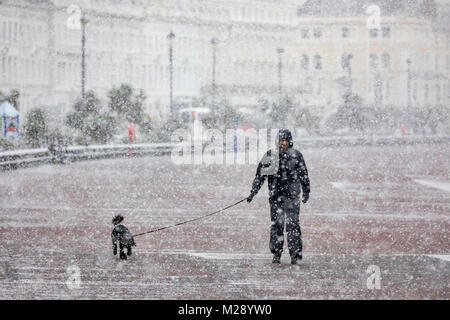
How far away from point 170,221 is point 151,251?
4510mm

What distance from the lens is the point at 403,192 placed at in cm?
2767

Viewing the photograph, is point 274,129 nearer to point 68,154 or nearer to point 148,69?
point 148,69

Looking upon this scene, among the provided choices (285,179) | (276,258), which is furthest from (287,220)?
(276,258)

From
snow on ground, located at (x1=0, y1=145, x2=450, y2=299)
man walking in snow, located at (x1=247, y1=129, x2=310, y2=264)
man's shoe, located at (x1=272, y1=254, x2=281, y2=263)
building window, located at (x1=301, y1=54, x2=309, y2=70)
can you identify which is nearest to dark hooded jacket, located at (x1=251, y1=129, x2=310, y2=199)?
man walking in snow, located at (x1=247, y1=129, x2=310, y2=264)

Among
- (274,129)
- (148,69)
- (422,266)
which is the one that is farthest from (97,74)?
(422,266)

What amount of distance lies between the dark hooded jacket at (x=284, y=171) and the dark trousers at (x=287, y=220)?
0.07m

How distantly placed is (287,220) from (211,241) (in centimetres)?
335

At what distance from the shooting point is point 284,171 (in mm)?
13109

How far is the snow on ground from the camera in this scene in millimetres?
11672

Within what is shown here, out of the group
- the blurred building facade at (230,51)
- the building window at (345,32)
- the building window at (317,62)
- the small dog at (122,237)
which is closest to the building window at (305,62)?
the blurred building facade at (230,51)

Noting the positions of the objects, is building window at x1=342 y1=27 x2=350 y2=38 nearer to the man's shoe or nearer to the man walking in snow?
the man's shoe

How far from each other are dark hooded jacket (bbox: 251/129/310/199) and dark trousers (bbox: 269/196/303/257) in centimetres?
7

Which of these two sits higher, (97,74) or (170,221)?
(97,74)
